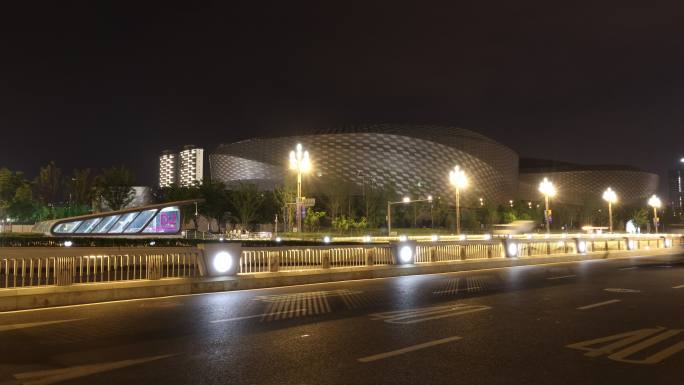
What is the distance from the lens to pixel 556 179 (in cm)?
18462

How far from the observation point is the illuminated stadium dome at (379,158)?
12619 centimetres

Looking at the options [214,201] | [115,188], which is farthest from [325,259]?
[214,201]

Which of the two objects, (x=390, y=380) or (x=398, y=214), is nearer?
(x=390, y=380)

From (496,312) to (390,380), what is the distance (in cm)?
594

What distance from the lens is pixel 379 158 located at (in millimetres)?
126438

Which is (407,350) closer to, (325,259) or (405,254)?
(325,259)

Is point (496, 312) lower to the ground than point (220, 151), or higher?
lower

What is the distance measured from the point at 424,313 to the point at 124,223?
39.6 meters

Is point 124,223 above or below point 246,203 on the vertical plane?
below

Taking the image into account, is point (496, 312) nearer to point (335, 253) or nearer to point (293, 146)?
point (335, 253)

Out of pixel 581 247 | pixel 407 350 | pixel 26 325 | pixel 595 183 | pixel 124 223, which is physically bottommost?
pixel 407 350

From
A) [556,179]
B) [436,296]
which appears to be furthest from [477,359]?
[556,179]

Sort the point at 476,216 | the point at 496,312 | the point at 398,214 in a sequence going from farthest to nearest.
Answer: the point at 476,216
the point at 398,214
the point at 496,312

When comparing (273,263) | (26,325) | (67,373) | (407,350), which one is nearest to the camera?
(67,373)
